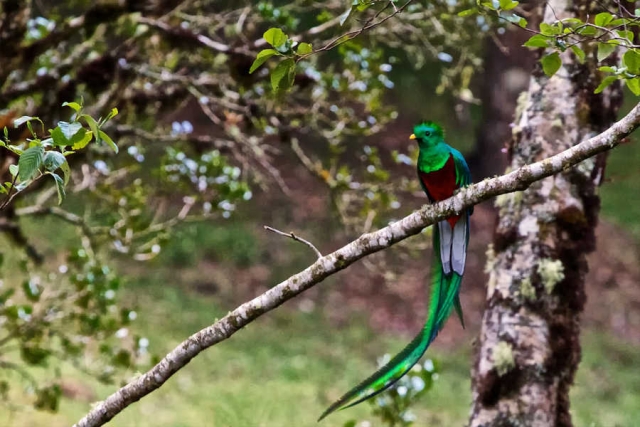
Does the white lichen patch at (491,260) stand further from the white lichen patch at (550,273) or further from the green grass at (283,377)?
the green grass at (283,377)

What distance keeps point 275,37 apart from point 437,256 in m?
0.84

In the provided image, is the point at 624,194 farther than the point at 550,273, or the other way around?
the point at 624,194

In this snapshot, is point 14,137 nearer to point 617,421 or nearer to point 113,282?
point 113,282

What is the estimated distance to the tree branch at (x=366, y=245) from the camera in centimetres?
198

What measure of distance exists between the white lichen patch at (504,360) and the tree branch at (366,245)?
118cm

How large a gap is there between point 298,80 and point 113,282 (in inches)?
56.3

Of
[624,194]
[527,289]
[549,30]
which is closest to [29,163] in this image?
[549,30]

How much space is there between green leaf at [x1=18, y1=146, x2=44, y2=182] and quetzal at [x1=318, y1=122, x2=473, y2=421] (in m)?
0.93

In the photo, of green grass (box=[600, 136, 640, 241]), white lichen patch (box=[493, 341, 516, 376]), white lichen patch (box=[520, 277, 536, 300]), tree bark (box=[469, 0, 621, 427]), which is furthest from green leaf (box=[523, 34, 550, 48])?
green grass (box=[600, 136, 640, 241])

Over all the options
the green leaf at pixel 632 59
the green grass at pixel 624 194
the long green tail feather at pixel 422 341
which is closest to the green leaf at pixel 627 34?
the green leaf at pixel 632 59

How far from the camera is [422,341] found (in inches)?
86.1

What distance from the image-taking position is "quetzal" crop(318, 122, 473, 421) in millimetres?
2139

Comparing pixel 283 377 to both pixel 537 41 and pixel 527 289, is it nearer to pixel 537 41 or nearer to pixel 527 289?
pixel 527 289

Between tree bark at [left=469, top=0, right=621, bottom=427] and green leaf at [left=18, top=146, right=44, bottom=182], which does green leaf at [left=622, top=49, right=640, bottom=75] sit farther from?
green leaf at [left=18, top=146, right=44, bottom=182]
